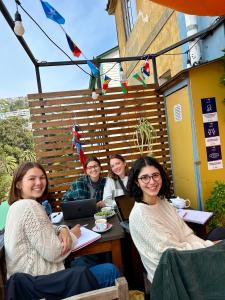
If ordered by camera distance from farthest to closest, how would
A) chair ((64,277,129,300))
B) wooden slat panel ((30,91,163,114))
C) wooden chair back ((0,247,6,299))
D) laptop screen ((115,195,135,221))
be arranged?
wooden slat panel ((30,91,163,114)) → laptop screen ((115,195,135,221)) → wooden chair back ((0,247,6,299)) → chair ((64,277,129,300))

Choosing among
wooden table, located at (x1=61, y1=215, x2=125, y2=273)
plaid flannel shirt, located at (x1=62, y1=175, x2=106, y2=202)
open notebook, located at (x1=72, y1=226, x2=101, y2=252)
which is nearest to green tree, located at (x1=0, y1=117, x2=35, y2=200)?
plaid flannel shirt, located at (x1=62, y1=175, x2=106, y2=202)

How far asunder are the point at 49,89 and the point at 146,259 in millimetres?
3240

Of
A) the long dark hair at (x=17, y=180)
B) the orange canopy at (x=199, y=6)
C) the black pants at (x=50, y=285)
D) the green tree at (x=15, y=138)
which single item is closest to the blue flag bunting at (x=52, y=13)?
the orange canopy at (x=199, y=6)

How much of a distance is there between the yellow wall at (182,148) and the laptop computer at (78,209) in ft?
5.59

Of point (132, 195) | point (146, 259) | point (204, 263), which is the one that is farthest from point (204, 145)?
point (204, 263)

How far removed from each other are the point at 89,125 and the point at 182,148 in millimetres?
1591

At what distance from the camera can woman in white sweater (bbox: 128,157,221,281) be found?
138cm

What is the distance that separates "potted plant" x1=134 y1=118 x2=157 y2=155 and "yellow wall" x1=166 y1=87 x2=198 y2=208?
13.9 inches

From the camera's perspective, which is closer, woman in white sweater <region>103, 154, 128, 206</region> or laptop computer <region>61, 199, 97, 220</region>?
laptop computer <region>61, 199, 97, 220</region>

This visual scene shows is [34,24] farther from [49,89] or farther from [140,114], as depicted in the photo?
[140,114]

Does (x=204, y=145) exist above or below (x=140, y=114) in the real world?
below

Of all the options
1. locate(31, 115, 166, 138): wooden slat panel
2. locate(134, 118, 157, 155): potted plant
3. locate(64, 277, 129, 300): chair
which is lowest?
locate(64, 277, 129, 300): chair

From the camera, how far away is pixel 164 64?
518 centimetres

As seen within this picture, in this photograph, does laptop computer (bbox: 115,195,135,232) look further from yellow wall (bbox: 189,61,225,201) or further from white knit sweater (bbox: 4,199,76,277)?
yellow wall (bbox: 189,61,225,201)
